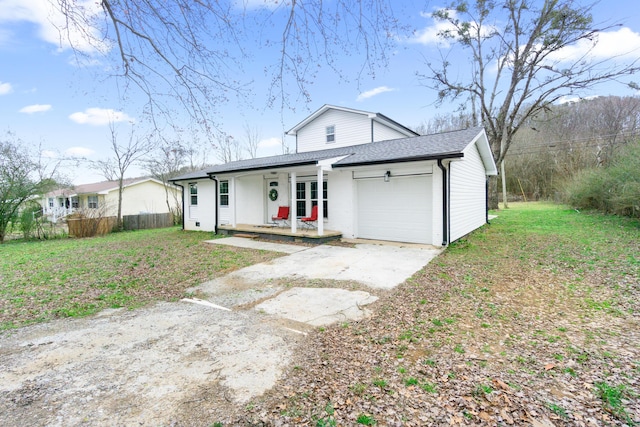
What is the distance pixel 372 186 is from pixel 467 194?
140 inches

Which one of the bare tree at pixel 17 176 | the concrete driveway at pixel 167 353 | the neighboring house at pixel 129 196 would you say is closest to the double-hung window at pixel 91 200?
the neighboring house at pixel 129 196

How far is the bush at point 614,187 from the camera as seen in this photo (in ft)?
35.8

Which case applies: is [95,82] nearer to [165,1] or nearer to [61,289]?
[165,1]

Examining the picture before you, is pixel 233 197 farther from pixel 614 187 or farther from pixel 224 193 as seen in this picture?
pixel 614 187

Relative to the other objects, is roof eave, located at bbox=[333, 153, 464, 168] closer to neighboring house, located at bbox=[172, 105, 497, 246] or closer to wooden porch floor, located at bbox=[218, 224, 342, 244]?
neighboring house, located at bbox=[172, 105, 497, 246]

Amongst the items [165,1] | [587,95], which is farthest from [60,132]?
[587,95]

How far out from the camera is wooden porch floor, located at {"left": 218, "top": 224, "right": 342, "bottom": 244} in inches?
388

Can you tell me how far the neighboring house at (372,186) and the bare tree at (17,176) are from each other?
6447 millimetres

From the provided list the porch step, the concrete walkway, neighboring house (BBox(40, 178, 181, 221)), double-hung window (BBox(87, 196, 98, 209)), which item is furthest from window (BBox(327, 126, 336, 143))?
double-hung window (BBox(87, 196, 98, 209))

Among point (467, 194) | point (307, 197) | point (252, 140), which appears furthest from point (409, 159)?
point (252, 140)

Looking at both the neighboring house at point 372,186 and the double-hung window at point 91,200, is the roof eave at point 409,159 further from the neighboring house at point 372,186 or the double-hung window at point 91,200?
the double-hung window at point 91,200

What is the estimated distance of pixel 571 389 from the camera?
2402 millimetres

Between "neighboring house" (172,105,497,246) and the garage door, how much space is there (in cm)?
3

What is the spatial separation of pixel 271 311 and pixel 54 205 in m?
37.1
